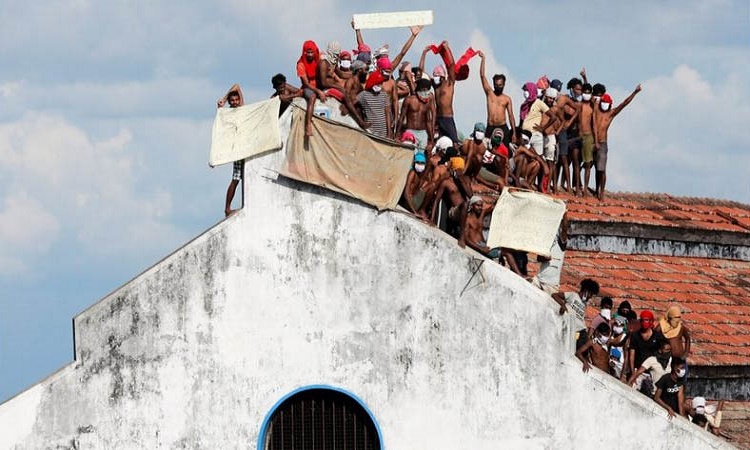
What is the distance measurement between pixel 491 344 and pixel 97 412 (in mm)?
5592

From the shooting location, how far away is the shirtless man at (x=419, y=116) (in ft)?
102

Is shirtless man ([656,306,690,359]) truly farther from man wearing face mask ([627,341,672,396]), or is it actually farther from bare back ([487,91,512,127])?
bare back ([487,91,512,127])

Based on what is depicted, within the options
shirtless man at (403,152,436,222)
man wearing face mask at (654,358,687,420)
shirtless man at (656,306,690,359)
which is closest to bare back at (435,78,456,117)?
shirtless man at (403,152,436,222)

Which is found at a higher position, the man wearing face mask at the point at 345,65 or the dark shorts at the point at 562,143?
the man wearing face mask at the point at 345,65

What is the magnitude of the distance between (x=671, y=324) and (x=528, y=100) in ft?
23.6

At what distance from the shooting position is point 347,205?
Result: 26625mm

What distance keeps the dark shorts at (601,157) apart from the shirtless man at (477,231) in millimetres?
8005

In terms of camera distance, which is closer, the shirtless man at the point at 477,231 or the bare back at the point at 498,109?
the shirtless man at the point at 477,231

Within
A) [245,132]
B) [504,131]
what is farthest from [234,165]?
[504,131]

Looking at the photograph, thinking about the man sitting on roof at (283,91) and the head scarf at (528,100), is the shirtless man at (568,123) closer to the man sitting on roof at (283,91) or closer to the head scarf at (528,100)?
the head scarf at (528,100)

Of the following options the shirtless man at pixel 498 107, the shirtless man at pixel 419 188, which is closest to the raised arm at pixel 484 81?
the shirtless man at pixel 498 107

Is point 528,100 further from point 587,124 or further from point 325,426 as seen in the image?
point 325,426

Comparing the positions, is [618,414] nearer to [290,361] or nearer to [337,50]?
[290,361]

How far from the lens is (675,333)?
28484mm
